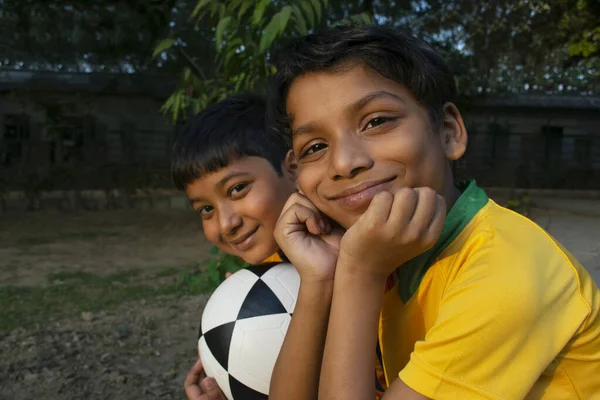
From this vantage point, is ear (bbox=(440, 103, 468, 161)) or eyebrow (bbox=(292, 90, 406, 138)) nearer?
eyebrow (bbox=(292, 90, 406, 138))

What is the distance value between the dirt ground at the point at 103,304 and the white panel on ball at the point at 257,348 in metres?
1.77

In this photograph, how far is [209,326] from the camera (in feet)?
7.01

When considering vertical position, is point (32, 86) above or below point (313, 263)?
below

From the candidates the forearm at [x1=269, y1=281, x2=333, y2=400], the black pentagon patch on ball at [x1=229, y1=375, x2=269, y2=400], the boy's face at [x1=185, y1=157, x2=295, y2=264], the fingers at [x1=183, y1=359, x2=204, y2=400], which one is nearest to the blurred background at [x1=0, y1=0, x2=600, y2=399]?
the boy's face at [x1=185, y1=157, x2=295, y2=264]

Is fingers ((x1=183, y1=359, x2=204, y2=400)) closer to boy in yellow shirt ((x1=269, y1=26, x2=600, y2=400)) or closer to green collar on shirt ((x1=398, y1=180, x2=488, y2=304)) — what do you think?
boy in yellow shirt ((x1=269, y1=26, x2=600, y2=400))

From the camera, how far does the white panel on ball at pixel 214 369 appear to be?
2027 millimetres

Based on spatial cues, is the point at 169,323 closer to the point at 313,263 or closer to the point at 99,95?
the point at 313,263

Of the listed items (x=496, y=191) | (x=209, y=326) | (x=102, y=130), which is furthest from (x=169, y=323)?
(x=496, y=191)

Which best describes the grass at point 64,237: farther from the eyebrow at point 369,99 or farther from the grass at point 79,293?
the eyebrow at point 369,99

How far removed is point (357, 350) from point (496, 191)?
14.1 meters

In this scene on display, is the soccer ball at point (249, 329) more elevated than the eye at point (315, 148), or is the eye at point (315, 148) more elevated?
the eye at point (315, 148)

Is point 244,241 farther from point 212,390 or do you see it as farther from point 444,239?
point 444,239

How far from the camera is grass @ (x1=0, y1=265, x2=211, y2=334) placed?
513cm

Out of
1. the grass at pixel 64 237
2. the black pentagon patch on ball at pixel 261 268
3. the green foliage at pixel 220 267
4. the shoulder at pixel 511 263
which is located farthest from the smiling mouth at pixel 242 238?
the grass at pixel 64 237
